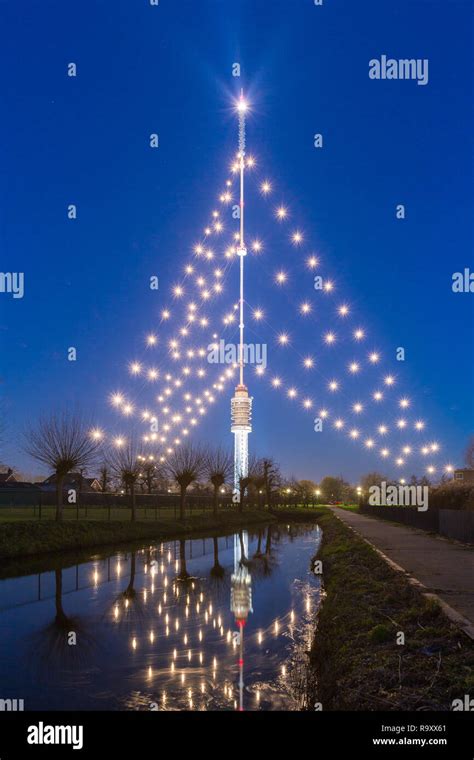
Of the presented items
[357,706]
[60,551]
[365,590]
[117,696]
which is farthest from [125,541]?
Result: [357,706]

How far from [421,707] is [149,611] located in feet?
29.7

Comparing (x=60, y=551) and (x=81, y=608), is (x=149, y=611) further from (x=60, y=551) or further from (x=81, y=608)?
(x=60, y=551)

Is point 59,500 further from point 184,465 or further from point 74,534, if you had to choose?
point 184,465

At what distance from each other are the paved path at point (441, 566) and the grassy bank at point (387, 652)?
484mm

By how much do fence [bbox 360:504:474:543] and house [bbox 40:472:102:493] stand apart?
31129mm

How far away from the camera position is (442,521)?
27094 mm

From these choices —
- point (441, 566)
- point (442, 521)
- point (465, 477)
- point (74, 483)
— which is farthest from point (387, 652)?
point (74, 483)

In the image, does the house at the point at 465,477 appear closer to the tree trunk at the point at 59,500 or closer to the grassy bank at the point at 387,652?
the grassy bank at the point at 387,652

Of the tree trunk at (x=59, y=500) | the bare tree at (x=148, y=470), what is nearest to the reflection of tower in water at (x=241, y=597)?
the tree trunk at (x=59, y=500)

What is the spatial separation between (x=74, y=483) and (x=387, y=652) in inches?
3129

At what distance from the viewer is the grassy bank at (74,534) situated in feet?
71.5

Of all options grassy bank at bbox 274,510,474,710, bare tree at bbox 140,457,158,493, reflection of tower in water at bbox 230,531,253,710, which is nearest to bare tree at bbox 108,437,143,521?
bare tree at bbox 140,457,158,493

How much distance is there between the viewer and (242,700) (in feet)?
26.8
